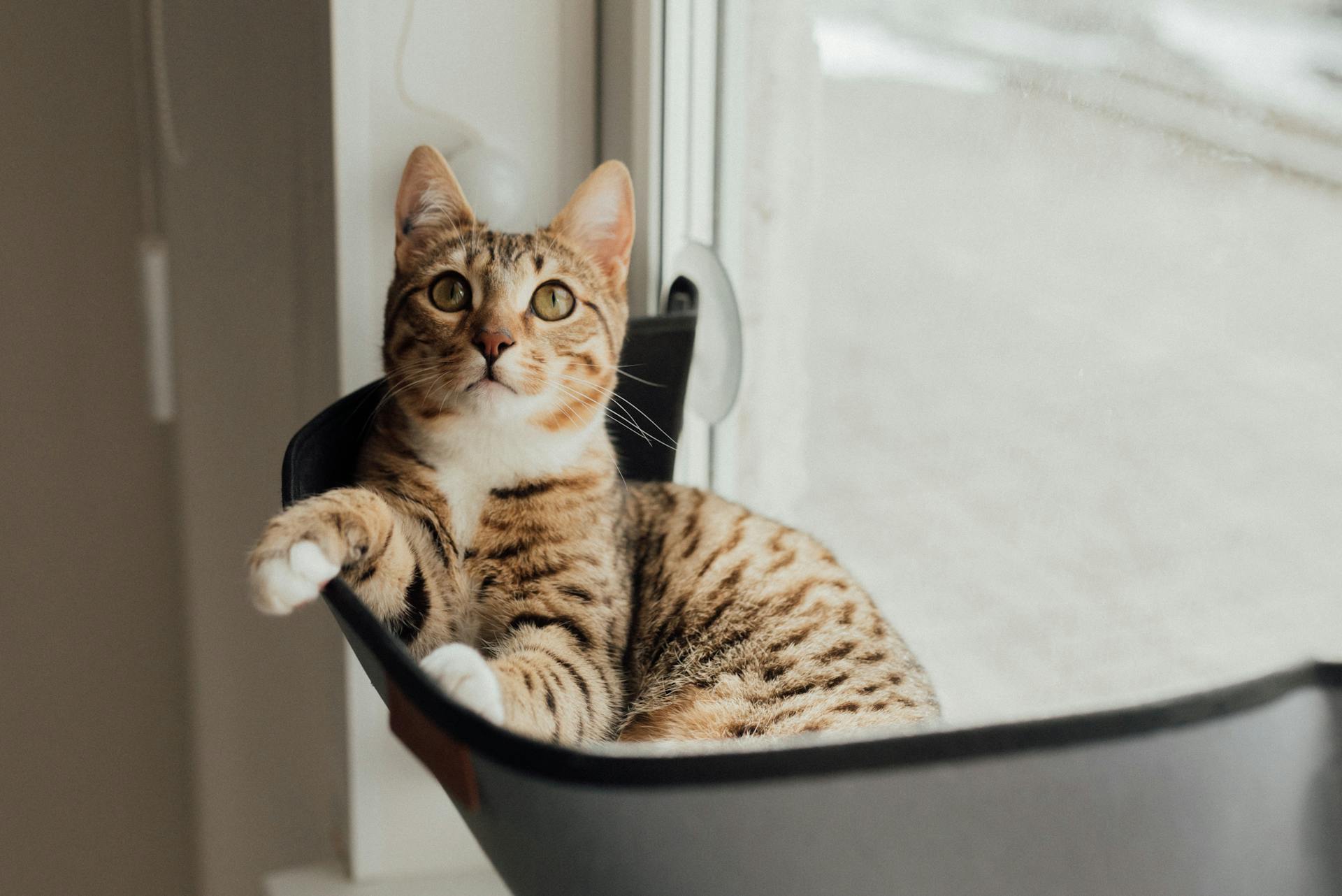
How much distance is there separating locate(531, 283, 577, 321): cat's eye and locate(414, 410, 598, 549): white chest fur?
0.27 feet

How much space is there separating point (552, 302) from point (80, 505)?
4.36 feet

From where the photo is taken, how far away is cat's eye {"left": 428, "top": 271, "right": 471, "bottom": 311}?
76cm

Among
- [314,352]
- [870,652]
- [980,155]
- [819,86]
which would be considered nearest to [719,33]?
[819,86]

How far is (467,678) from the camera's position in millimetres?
521

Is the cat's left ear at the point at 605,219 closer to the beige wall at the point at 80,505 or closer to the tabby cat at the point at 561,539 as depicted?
the tabby cat at the point at 561,539

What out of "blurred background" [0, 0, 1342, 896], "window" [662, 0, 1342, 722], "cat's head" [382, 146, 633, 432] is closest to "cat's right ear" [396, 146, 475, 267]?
"cat's head" [382, 146, 633, 432]

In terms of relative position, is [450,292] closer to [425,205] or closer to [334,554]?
[425,205]

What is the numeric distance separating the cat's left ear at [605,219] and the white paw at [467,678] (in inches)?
14.7

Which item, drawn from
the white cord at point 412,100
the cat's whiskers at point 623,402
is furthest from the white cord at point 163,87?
the cat's whiskers at point 623,402

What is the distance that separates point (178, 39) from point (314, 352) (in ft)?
1.86

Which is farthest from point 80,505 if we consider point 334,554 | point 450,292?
point 334,554

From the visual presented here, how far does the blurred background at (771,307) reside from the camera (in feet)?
1.85

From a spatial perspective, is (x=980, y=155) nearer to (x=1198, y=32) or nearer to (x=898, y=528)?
(x=1198, y=32)

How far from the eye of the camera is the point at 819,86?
882 millimetres
